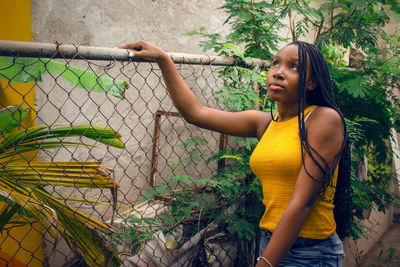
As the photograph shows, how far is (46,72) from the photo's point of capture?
170cm

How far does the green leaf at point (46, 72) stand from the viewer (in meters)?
1.61

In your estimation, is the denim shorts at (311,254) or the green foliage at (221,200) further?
the green foliage at (221,200)

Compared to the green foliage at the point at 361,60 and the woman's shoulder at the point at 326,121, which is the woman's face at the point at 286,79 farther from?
the green foliage at the point at 361,60

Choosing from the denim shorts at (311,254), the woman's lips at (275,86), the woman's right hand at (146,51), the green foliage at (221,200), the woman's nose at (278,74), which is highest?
the woman's right hand at (146,51)

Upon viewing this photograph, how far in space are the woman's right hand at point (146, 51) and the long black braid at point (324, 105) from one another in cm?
68

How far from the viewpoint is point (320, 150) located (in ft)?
4.59

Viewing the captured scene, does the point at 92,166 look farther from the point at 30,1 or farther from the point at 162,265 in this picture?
the point at 30,1

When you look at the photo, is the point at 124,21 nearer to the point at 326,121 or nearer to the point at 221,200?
the point at 221,200

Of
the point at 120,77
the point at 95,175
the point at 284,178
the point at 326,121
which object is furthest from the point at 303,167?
the point at 120,77

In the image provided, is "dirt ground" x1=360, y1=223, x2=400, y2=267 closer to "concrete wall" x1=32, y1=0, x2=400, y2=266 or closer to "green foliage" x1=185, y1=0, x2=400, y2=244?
"concrete wall" x1=32, y1=0, x2=400, y2=266

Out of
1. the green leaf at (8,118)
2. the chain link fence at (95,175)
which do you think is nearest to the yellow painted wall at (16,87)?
the chain link fence at (95,175)

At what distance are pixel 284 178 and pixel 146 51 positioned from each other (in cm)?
93

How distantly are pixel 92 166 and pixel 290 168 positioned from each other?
105cm

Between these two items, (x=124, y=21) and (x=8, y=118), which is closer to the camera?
(x=8, y=118)
